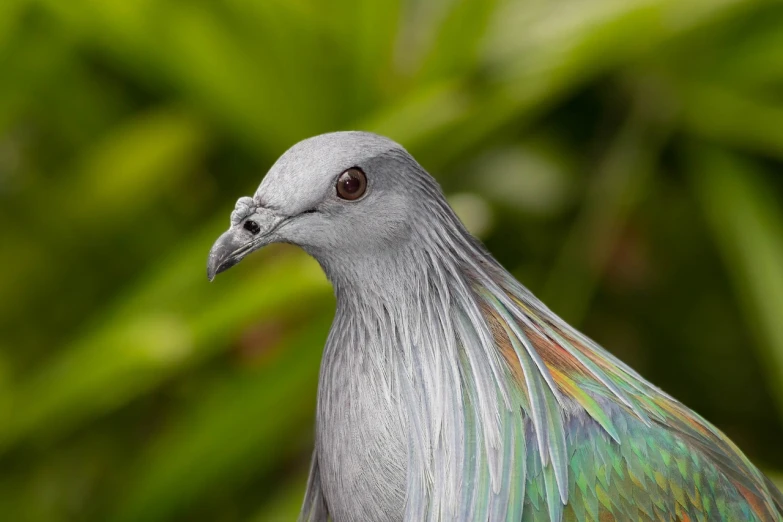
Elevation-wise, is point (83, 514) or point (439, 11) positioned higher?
point (439, 11)

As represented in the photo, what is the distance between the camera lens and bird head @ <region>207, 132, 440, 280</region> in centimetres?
41

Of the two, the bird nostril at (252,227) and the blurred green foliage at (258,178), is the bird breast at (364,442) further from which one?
the blurred green foliage at (258,178)

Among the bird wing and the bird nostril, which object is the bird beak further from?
the bird wing

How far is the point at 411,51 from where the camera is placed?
1025mm

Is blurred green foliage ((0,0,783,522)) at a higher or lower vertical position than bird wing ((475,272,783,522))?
higher

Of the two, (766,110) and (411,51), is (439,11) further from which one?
(766,110)

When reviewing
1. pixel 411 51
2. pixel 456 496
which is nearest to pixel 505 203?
pixel 411 51

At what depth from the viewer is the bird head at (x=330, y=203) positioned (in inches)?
16.2

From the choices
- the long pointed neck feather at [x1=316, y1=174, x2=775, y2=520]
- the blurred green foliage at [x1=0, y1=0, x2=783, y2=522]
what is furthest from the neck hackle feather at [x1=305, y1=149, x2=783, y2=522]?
the blurred green foliage at [x1=0, y1=0, x2=783, y2=522]

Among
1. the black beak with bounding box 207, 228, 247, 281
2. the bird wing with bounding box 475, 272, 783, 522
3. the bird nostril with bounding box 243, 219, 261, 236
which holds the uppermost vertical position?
the bird nostril with bounding box 243, 219, 261, 236

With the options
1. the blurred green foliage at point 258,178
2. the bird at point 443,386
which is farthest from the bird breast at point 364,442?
the blurred green foliage at point 258,178

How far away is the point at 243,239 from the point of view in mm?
417

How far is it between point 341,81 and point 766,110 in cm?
46

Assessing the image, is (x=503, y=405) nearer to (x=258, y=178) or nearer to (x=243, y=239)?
(x=243, y=239)
